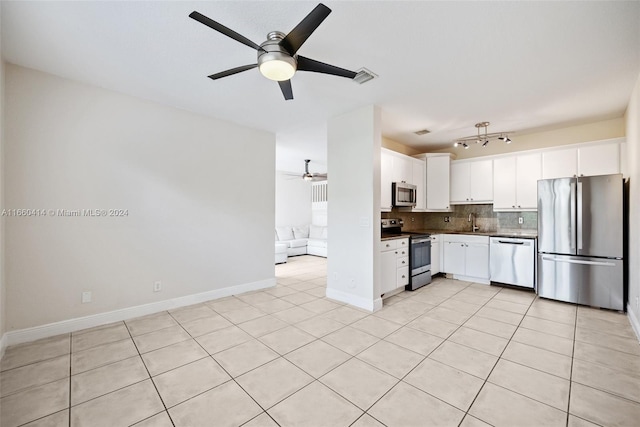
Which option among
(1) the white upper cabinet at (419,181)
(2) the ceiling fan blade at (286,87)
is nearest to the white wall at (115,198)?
(2) the ceiling fan blade at (286,87)

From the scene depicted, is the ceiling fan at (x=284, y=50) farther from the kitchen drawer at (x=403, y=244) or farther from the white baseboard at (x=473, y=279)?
the white baseboard at (x=473, y=279)

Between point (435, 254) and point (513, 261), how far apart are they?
Answer: 1.21 metres

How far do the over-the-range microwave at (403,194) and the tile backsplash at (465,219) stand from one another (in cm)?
44

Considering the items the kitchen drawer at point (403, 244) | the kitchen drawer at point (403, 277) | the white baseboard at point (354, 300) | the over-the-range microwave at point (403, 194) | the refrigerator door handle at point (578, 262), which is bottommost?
the white baseboard at point (354, 300)

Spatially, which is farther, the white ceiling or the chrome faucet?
the chrome faucet

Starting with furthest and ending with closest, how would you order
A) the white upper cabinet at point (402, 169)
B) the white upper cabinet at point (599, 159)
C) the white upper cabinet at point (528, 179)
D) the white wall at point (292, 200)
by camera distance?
the white wall at point (292, 200) → the white upper cabinet at point (402, 169) → the white upper cabinet at point (528, 179) → the white upper cabinet at point (599, 159)

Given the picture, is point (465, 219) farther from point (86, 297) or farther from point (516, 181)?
point (86, 297)

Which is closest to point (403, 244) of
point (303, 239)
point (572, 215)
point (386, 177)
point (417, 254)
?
point (417, 254)

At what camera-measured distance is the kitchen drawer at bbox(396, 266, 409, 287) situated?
4.12 metres

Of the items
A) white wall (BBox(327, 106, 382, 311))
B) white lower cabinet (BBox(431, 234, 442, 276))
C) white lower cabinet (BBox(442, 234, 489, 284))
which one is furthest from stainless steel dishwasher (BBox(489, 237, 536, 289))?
white wall (BBox(327, 106, 382, 311))

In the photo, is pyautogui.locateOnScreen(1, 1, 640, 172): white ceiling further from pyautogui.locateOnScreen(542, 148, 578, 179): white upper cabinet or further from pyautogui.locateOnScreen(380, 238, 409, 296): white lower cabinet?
pyautogui.locateOnScreen(380, 238, 409, 296): white lower cabinet

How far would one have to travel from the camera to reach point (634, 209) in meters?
3.05

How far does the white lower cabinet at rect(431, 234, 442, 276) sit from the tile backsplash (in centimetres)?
60

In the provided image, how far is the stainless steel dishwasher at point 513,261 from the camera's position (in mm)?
4188
